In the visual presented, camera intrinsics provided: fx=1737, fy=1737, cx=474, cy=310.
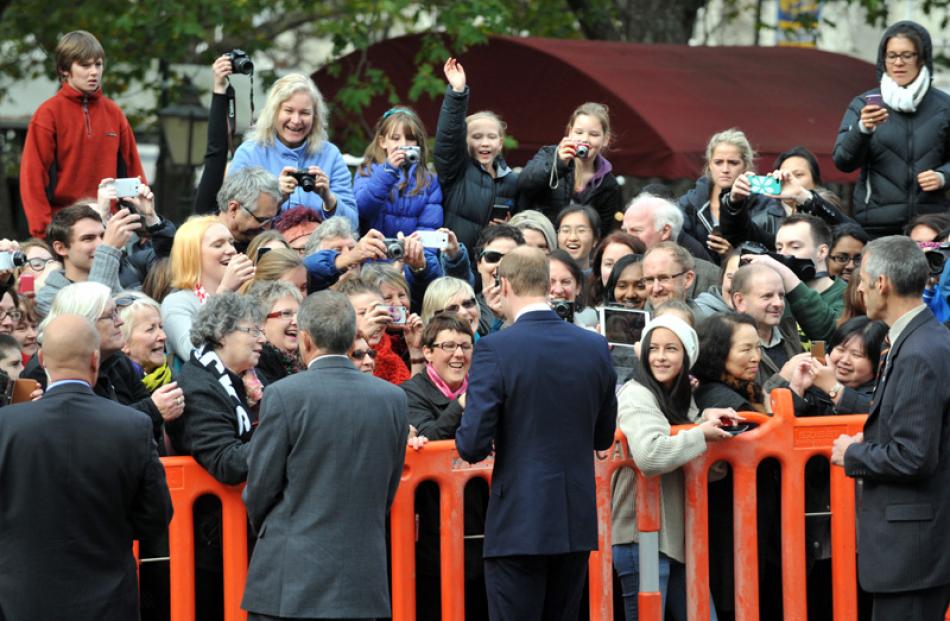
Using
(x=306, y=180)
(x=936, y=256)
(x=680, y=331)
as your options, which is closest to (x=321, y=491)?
(x=680, y=331)

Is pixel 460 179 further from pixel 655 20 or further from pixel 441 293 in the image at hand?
pixel 655 20

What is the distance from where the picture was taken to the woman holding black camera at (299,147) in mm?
9109

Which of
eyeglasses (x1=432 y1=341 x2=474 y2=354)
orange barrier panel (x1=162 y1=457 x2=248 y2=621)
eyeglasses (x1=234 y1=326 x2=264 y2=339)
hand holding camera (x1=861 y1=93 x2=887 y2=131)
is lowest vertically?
orange barrier panel (x1=162 y1=457 x2=248 y2=621)

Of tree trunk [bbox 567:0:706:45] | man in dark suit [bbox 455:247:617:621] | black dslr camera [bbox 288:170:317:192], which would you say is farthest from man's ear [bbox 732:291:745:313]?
tree trunk [bbox 567:0:706:45]

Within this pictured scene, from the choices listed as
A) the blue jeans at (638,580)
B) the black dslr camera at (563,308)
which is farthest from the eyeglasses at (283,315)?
the blue jeans at (638,580)

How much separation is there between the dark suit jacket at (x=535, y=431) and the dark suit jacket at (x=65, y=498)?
4.47ft

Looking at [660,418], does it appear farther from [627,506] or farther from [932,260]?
[932,260]

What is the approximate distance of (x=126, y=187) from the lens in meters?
8.59

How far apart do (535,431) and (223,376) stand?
1233 mm

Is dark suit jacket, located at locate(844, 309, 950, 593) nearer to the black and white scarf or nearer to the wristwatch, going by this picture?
the wristwatch

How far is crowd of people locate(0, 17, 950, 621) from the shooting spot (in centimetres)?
664

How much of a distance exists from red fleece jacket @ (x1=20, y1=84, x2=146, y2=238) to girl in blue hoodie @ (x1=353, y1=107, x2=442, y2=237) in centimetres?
138

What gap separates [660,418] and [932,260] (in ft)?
6.78

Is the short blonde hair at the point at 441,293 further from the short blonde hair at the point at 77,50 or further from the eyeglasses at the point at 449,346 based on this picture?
the short blonde hair at the point at 77,50
